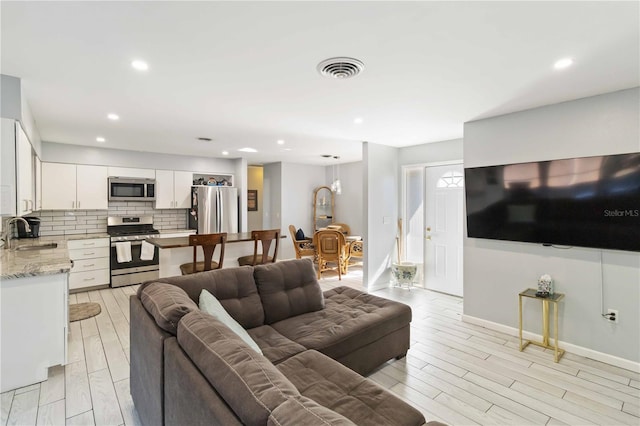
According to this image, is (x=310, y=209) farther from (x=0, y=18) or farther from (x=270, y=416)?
(x=270, y=416)

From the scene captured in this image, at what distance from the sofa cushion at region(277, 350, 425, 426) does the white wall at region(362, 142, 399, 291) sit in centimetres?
330

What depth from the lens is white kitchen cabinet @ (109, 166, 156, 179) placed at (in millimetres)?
5579

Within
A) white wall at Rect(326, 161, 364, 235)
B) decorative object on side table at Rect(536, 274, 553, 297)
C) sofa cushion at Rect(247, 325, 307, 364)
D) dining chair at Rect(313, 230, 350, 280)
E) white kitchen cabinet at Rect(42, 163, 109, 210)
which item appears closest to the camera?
sofa cushion at Rect(247, 325, 307, 364)

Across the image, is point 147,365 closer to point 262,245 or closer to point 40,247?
point 262,245

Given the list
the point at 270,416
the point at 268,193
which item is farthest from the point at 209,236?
the point at 268,193

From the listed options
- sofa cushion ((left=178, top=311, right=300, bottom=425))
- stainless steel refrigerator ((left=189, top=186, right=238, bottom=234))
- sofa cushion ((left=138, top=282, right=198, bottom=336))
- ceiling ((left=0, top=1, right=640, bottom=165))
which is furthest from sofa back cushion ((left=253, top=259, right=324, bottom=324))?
stainless steel refrigerator ((left=189, top=186, right=238, bottom=234))

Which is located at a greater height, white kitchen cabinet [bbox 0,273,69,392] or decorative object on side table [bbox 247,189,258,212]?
decorative object on side table [bbox 247,189,258,212]

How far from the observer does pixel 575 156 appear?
307 cm

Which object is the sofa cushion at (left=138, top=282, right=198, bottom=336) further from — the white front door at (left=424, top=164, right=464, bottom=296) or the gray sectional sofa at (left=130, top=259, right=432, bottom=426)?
the white front door at (left=424, top=164, right=464, bottom=296)

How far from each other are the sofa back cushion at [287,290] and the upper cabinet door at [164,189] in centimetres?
414

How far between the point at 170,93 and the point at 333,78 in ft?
5.01

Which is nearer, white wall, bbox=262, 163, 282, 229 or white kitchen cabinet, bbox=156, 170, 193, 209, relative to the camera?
white kitchen cabinet, bbox=156, 170, 193, 209

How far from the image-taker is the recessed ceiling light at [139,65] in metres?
2.26

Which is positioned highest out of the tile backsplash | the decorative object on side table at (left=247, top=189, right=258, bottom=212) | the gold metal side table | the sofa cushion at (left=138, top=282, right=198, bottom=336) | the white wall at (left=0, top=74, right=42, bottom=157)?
the white wall at (left=0, top=74, right=42, bottom=157)
